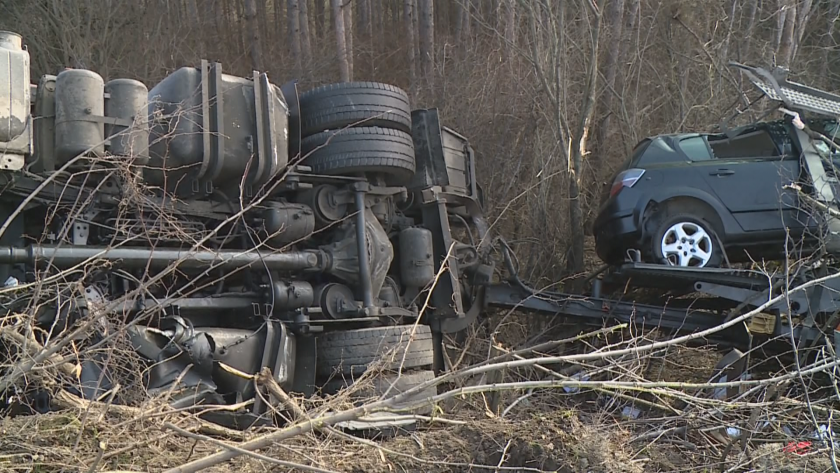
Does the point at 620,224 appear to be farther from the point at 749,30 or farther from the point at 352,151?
the point at 749,30

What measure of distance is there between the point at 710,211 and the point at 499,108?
396cm

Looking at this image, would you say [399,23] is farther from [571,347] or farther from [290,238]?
[290,238]

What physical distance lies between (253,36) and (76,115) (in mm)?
8445

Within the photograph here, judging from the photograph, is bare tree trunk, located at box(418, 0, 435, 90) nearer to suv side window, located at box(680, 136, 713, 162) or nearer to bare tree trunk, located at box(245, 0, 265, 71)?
bare tree trunk, located at box(245, 0, 265, 71)

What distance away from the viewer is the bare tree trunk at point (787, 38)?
12.5 metres

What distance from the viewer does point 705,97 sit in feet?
40.6

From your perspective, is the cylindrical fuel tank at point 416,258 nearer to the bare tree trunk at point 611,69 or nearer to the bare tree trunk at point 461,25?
the bare tree trunk at point 611,69

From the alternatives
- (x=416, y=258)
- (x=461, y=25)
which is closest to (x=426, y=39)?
(x=461, y=25)

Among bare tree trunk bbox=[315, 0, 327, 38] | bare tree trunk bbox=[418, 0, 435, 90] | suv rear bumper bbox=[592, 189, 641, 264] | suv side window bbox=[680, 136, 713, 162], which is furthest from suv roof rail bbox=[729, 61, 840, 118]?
bare tree trunk bbox=[315, 0, 327, 38]

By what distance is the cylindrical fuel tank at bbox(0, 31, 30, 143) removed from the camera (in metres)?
5.01

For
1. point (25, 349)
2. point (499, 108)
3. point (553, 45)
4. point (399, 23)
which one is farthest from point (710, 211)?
point (399, 23)

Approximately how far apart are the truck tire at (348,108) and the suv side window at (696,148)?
3.08 meters

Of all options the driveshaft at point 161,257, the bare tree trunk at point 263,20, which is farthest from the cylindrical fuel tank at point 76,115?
the bare tree trunk at point 263,20

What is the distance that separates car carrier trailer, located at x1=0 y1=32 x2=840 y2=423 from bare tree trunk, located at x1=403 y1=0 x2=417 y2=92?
499 cm
